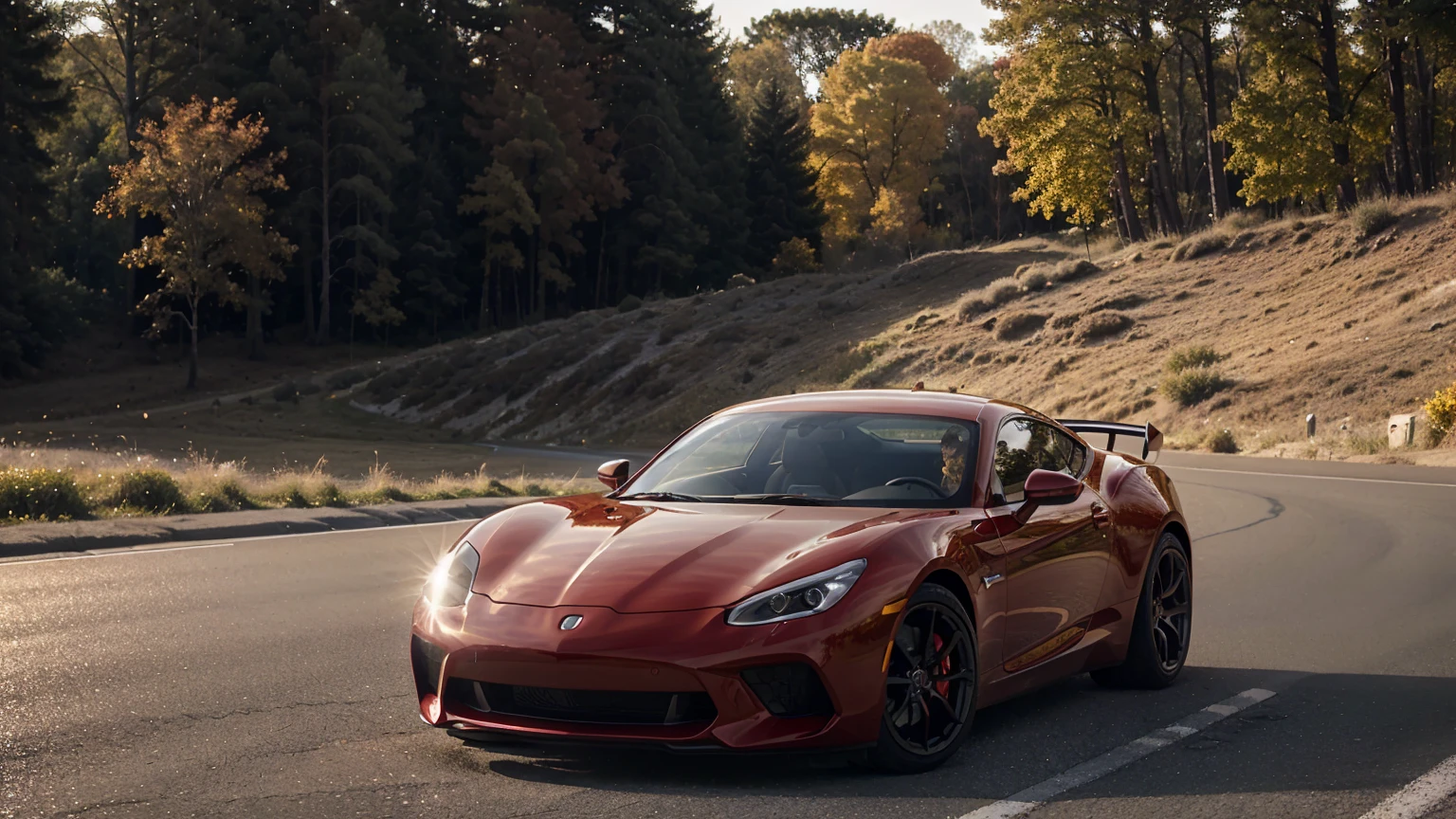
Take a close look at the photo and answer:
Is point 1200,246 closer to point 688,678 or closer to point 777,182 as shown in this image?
point 777,182

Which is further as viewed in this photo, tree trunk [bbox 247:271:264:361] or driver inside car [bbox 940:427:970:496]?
tree trunk [bbox 247:271:264:361]

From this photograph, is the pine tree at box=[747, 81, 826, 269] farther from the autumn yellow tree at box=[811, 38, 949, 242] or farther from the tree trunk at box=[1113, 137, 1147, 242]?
the tree trunk at box=[1113, 137, 1147, 242]

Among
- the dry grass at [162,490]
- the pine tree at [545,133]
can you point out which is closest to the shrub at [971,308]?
the pine tree at [545,133]

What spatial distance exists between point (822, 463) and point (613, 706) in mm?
1856

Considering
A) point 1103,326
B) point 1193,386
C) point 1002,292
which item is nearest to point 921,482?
point 1193,386

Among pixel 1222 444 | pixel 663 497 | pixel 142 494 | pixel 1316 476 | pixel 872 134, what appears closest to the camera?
pixel 663 497

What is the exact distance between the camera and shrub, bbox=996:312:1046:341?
50656mm

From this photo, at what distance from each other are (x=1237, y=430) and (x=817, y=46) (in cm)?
8522

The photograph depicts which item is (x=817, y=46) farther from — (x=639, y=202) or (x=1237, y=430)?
(x=1237, y=430)

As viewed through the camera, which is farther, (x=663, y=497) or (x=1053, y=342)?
(x=1053, y=342)

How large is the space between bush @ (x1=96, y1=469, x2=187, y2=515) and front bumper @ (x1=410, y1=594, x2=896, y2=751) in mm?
12599

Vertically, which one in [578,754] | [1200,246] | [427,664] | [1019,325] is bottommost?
[578,754]

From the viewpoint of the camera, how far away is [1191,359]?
40.7 metres

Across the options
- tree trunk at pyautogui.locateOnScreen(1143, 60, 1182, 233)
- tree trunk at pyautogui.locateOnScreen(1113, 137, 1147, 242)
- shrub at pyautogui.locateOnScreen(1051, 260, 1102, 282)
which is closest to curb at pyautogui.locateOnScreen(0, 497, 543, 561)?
shrub at pyautogui.locateOnScreen(1051, 260, 1102, 282)
